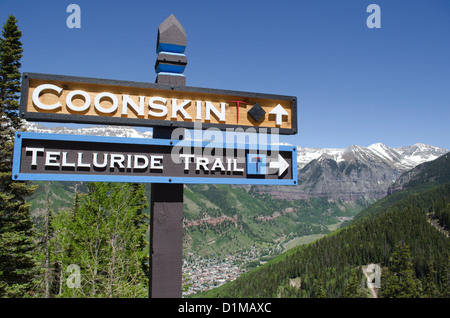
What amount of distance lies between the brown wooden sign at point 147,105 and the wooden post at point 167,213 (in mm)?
331

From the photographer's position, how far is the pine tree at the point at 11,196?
26.6m

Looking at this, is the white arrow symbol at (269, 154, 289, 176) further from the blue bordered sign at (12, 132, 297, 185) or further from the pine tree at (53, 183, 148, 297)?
the pine tree at (53, 183, 148, 297)

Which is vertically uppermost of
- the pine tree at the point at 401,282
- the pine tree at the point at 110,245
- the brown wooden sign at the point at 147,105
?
the brown wooden sign at the point at 147,105

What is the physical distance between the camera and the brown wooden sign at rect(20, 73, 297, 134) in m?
5.93

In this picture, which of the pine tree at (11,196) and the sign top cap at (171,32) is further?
the pine tree at (11,196)

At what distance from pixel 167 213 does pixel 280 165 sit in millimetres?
2480

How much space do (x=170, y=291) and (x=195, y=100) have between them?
3.63 m

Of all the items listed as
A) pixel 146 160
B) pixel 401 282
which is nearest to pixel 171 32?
pixel 146 160

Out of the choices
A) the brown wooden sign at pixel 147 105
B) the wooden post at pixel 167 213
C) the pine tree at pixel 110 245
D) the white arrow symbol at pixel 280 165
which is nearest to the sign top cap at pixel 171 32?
the wooden post at pixel 167 213

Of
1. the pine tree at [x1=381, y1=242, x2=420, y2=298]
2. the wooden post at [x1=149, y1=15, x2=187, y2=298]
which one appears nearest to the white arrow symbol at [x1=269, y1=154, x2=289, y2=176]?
the wooden post at [x1=149, y1=15, x2=187, y2=298]

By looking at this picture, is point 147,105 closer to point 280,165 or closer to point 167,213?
point 167,213

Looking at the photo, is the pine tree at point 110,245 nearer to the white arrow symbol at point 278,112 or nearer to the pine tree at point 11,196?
the pine tree at point 11,196

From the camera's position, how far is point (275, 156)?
677 cm
